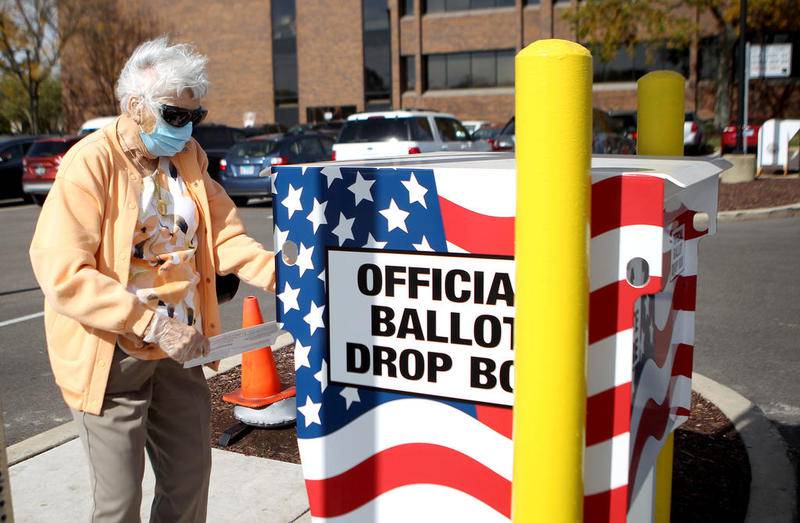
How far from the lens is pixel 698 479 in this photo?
155 inches

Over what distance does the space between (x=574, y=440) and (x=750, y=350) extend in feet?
17.2

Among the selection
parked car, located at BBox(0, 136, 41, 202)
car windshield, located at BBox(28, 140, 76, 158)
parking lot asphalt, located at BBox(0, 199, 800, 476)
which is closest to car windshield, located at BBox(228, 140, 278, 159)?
car windshield, located at BBox(28, 140, 76, 158)

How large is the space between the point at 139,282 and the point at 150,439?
58 cm

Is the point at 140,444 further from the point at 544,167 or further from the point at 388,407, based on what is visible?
the point at 544,167

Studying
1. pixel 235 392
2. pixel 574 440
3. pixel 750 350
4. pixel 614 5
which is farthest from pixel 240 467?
pixel 614 5

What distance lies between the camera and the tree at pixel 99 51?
45.6 metres

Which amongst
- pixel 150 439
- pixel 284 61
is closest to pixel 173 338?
pixel 150 439

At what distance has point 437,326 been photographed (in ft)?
6.19

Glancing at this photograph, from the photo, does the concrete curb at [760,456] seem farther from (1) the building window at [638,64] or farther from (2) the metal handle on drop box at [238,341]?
(1) the building window at [638,64]

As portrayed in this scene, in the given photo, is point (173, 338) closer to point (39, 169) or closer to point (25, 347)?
point (25, 347)

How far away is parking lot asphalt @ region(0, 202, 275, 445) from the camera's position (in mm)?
5188

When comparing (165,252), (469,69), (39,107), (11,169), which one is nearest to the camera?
(165,252)

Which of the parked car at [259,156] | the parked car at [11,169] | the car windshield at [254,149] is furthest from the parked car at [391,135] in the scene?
the parked car at [11,169]

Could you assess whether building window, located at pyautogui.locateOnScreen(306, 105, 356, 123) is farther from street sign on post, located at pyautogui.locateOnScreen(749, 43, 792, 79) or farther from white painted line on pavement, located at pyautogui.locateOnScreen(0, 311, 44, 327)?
white painted line on pavement, located at pyautogui.locateOnScreen(0, 311, 44, 327)
